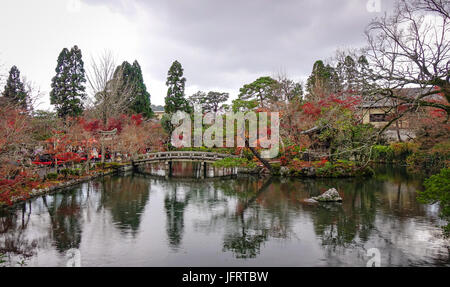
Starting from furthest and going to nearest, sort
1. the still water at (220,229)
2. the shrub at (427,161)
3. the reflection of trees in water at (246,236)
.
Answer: the shrub at (427,161), the reflection of trees in water at (246,236), the still water at (220,229)

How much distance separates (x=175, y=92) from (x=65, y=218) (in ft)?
89.3

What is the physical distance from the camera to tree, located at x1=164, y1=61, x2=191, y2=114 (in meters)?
37.0

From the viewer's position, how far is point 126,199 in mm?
15570

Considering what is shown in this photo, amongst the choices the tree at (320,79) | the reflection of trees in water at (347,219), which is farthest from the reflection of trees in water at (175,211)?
the tree at (320,79)

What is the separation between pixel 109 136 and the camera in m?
25.6

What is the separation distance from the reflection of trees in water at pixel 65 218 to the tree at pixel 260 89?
69.5ft

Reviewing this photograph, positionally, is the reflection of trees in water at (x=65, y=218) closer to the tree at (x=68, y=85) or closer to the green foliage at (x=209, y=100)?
the tree at (x=68, y=85)

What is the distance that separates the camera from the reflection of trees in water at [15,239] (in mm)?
8047

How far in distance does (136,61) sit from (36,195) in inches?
1175

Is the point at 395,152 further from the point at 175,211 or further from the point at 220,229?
the point at 220,229

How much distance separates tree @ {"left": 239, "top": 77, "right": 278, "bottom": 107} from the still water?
16742 mm
